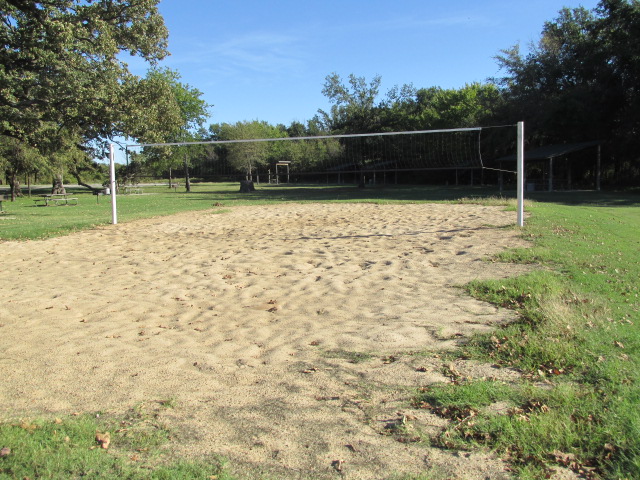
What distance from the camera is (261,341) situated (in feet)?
16.4

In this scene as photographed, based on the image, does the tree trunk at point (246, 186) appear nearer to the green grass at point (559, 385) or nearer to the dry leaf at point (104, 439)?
the green grass at point (559, 385)

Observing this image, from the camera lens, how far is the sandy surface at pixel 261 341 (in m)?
3.09

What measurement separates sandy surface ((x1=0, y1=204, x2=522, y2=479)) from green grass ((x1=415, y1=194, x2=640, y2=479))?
0.21m

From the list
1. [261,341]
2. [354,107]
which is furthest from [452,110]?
[261,341]

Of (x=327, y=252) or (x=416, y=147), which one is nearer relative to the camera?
(x=327, y=252)

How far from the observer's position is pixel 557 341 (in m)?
4.32

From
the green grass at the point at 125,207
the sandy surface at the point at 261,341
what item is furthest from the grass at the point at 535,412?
Answer: the green grass at the point at 125,207

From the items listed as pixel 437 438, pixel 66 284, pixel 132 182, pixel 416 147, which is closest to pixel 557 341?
pixel 437 438

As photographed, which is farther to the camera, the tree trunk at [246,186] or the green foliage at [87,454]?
the tree trunk at [246,186]

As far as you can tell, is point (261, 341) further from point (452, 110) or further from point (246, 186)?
point (452, 110)

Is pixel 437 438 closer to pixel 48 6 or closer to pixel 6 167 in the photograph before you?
pixel 48 6

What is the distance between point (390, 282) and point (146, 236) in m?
7.47

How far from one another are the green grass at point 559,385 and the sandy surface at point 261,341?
0.69ft

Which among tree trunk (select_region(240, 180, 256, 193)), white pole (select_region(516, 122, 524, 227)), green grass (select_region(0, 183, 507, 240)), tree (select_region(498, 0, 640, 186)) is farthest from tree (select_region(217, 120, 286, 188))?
white pole (select_region(516, 122, 524, 227))
